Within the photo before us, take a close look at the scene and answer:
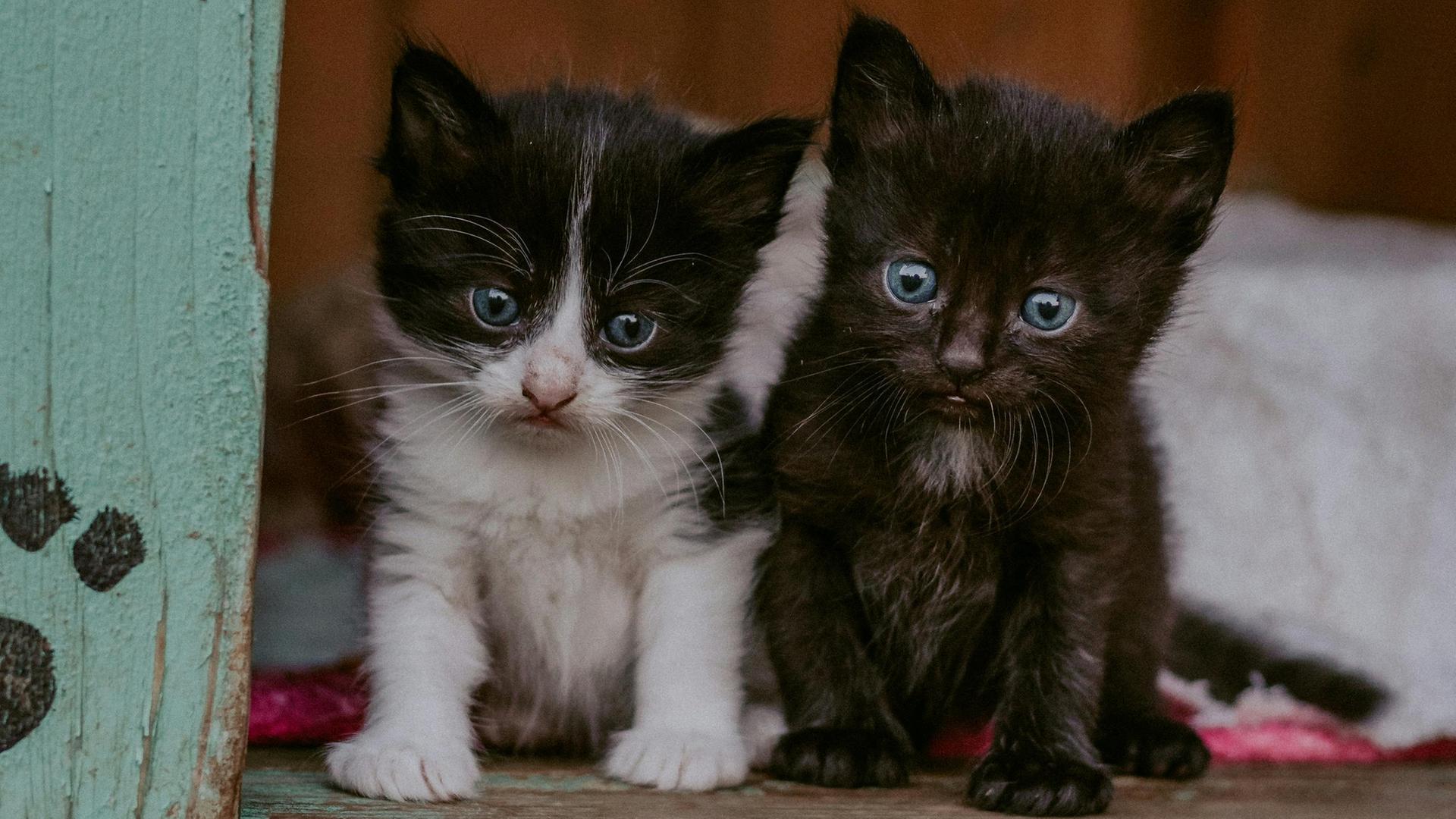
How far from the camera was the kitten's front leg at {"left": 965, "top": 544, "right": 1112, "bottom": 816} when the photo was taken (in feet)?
5.80

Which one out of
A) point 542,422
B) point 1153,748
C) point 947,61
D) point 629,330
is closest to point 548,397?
point 542,422

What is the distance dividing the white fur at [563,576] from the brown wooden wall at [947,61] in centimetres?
180

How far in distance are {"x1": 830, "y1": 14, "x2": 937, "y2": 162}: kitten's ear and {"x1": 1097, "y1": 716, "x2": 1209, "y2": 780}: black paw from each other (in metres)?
0.94

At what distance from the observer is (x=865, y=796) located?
1786 mm

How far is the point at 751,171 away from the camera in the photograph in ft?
6.56

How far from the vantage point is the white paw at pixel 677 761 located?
1.80 meters

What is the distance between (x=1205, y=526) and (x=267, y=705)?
204cm

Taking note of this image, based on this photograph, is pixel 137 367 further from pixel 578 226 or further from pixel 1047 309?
pixel 1047 309

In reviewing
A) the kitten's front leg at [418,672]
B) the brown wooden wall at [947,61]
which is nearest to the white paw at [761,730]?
the kitten's front leg at [418,672]

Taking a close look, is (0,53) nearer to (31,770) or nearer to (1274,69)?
(31,770)

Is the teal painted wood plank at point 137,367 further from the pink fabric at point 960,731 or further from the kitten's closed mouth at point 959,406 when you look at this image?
the kitten's closed mouth at point 959,406

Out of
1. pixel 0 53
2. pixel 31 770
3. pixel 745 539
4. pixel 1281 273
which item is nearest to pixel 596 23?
pixel 1281 273

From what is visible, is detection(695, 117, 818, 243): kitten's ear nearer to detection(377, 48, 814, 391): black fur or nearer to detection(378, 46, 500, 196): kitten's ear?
detection(377, 48, 814, 391): black fur

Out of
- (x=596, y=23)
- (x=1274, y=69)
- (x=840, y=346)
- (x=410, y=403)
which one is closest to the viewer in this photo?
(x=840, y=346)
